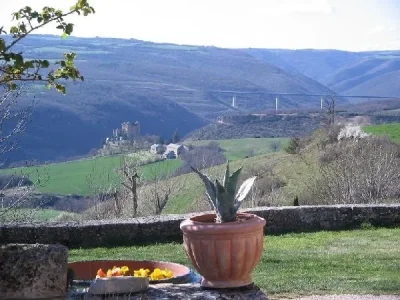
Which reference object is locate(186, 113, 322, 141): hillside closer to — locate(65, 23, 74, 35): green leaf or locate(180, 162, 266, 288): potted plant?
locate(65, 23, 74, 35): green leaf

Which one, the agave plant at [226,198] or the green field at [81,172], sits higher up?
→ the agave plant at [226,198]

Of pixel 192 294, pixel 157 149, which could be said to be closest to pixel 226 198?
pixel 192 294

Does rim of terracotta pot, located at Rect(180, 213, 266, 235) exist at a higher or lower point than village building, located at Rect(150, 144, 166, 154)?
higher

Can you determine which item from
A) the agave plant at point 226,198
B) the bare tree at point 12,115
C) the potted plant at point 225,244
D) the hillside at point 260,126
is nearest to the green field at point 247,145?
the hillside at point 260,126

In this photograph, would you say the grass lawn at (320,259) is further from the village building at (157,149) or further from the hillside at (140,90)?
the village building at (157,149)

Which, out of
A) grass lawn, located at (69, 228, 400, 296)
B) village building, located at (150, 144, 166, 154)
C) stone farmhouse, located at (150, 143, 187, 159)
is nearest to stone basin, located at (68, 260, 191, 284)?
grass lawn, located at (69, 228, 400, 296)

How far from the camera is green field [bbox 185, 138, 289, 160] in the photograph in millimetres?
51056

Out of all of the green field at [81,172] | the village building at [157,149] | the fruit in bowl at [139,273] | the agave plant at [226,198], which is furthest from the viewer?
the village building at [157,149]

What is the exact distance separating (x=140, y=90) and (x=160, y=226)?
7418cm

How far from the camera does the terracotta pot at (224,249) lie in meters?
5.41

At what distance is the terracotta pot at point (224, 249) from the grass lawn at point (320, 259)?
274 cm

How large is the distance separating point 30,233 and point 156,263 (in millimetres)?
5458

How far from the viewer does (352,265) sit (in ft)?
32.6

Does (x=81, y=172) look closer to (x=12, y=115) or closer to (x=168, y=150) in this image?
(x=168, y=150)
